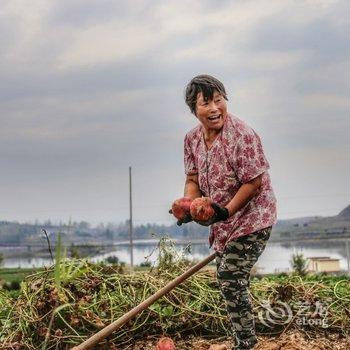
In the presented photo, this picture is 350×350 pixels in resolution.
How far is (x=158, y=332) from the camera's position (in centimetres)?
581

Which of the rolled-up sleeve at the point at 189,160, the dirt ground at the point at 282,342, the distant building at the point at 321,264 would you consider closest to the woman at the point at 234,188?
the rolled-up sleeve at the point at 189,160

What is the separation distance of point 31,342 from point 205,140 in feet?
6.33

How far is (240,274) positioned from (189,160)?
0.75m

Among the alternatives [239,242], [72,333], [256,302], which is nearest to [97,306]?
[72,333]

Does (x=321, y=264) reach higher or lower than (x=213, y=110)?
lower

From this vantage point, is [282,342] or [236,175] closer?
[236,175]

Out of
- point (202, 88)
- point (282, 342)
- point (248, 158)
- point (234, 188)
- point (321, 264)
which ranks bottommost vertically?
point (282, 342)

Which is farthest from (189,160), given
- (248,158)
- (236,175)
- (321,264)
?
(321,264)

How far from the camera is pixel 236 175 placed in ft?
14.6

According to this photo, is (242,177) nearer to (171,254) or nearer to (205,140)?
(205,140)

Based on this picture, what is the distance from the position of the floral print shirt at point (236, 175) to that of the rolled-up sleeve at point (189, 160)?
164mm

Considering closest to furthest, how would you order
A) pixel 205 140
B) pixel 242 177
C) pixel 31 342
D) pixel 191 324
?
pixel 242 177 < pixel 205 140 < pixel 31 342 < pixel 191 324

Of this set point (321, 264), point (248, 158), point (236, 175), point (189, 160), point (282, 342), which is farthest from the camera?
point (321, 264)

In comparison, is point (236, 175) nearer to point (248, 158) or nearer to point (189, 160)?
point (248, 158)
